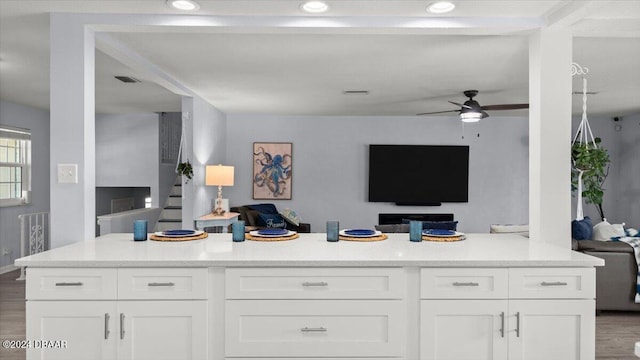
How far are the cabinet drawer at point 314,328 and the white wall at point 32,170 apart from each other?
5.52 meters

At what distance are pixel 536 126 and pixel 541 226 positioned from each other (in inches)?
24.5

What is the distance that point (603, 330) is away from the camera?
3.80m

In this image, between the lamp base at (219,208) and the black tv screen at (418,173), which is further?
the black tv screen at (418,173)

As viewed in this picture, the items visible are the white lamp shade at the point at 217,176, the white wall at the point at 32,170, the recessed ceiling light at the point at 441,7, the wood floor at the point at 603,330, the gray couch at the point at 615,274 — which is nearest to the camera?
the recessed ceiling light at the point at 441,7

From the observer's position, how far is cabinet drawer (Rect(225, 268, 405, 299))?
2076 mm

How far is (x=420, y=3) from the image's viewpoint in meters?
2.55

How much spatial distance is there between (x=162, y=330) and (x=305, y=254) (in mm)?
754

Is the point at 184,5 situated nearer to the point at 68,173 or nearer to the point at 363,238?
the point at 68,173

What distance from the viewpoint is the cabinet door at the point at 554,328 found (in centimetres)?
210

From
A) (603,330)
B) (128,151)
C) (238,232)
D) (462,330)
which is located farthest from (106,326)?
(128,151)

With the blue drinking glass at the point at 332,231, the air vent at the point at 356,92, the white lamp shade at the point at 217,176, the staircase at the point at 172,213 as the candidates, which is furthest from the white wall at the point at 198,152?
the blue drinking glass at the point at 332,231

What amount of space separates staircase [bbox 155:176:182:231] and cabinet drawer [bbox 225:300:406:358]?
4.74m

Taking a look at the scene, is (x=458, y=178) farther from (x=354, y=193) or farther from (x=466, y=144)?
(x=354, y=193)

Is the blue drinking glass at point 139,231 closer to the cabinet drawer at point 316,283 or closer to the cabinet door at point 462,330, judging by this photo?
the cabinet drawer at point 316,283
